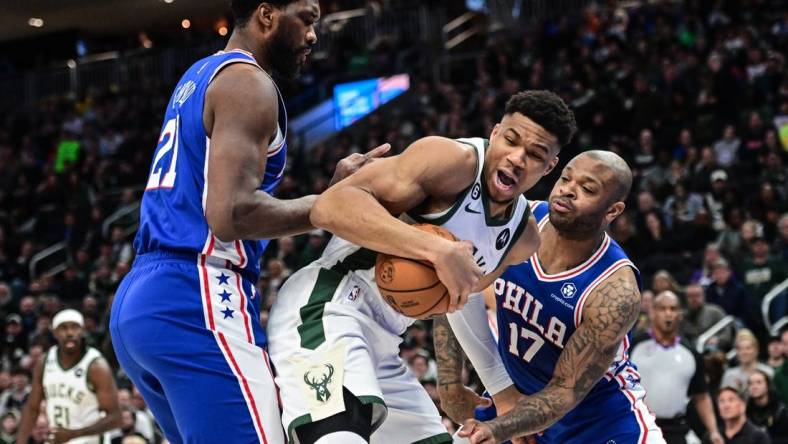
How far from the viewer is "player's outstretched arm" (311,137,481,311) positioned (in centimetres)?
342

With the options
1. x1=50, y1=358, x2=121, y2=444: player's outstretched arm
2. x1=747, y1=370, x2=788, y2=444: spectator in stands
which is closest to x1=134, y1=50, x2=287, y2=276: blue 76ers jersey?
x1=50, y1=358, x2=121, y2=444: player's outstretched arm

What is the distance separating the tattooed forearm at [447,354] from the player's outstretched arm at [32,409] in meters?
4.71

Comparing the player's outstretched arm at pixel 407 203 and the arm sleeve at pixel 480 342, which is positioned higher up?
the player's outstretched arm at pixel 407 203

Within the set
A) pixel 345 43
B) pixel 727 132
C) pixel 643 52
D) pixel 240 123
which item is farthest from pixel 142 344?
pixel 345 43

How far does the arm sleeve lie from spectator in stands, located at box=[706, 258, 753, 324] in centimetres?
562

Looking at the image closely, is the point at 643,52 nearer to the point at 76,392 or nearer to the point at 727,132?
the point at 727,132

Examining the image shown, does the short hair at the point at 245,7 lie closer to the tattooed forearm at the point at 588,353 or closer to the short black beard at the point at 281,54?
the short black beard at the point at 281,54

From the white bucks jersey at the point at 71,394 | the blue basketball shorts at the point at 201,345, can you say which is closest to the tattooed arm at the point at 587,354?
the blue basketball shorts at the point at 201,345

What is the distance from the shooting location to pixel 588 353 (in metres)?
4.52

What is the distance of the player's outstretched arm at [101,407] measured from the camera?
822cm

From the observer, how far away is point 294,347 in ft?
12.0

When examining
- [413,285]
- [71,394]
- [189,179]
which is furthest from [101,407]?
[413,285]

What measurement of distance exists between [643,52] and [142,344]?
13282 mm

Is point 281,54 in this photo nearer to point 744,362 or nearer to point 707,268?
point 744,362
